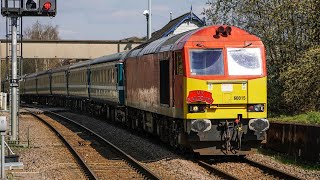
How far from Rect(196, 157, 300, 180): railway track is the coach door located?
6.89ft

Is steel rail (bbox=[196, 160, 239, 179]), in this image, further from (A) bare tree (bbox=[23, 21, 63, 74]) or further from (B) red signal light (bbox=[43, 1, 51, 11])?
(A) bare tree (bbox=[23, 21, 63, 74])

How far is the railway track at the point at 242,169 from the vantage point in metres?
12.1

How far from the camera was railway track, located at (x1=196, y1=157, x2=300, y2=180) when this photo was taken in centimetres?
1207

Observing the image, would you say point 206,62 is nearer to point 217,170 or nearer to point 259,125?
point 259,125

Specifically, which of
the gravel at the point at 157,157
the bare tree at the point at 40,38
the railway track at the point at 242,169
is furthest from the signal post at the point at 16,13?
the bare tree at the point at 40,38

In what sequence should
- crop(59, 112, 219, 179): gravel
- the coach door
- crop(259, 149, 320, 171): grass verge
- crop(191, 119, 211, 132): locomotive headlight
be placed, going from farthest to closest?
the coach door → crop(191, 119, 211, 132): locomotive headlight → crop(259, 149, 320, 171): grass verge → crop(59, 112, 219, 179): gravel

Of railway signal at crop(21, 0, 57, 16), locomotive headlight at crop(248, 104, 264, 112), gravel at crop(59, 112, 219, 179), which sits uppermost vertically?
railway signal at crop(21, 0, 57, 16)

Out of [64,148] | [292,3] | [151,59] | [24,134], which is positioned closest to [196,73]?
[151,59]

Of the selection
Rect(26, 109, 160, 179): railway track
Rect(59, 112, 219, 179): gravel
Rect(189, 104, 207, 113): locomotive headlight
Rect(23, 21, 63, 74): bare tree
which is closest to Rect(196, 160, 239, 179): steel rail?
Rect(59, 112, 219, 179): gravel

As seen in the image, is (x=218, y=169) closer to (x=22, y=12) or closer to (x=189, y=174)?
(x=189, y=174)

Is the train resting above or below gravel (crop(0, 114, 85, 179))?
above

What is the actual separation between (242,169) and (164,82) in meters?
3.68

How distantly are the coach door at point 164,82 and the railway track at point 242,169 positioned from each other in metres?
2.10

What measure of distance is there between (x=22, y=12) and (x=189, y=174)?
25.9 ft
